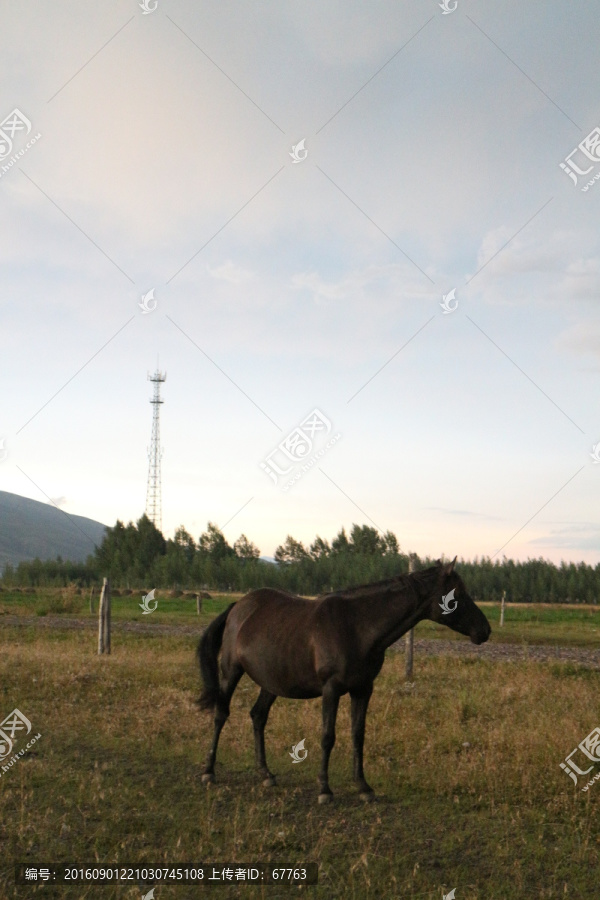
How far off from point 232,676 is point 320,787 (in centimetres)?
171

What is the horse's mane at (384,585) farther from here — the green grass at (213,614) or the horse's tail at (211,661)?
the green grass at (213,614)

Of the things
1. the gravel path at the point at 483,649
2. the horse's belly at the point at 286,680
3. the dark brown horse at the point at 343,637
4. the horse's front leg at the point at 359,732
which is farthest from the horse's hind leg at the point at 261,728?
the gravel path at the point at 483,649

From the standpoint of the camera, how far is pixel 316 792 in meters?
7.44

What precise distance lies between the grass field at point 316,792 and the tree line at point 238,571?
6111 cm

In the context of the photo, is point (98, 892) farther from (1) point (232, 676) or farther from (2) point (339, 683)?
(1) point (232, 676)

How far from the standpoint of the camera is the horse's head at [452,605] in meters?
7.16

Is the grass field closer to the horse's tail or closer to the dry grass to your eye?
the dry grass

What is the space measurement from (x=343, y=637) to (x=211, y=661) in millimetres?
2270

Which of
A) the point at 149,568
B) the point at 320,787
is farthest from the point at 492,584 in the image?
the point at 320,787

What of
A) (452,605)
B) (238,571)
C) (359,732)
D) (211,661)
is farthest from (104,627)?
(238,571)

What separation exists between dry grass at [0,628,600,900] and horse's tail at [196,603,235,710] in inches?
32.7

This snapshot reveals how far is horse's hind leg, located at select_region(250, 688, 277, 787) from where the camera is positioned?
7824 millimetres

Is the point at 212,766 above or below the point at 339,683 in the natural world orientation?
below

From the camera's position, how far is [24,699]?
39.4 ft
